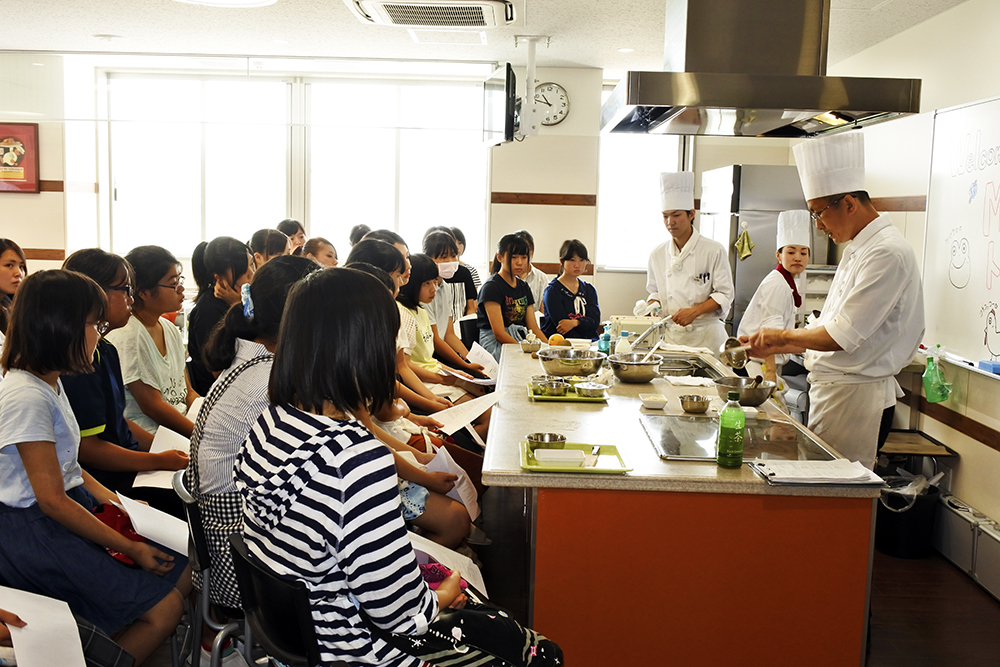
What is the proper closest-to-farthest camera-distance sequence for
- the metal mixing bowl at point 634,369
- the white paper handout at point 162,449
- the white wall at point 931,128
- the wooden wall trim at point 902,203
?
the white paper handout at point 162,449 → the metal mixing bowl at point 634,369 → the white wall at point 931,128 → the wooden wall trim at point 902,203

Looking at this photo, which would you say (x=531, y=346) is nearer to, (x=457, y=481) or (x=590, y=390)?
(x=590, y=390)

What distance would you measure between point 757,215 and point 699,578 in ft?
13.2

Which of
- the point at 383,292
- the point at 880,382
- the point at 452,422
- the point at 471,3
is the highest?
the point at 471,3

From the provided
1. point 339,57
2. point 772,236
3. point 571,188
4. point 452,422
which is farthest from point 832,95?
point 339,57

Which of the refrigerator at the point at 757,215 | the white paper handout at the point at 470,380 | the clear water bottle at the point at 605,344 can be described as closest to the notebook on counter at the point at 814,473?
the clear water bottle at the point at 605,344

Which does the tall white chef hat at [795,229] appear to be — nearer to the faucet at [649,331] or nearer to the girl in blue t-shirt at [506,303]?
the faucet at [649,331]

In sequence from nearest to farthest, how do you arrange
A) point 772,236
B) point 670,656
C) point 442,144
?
1. point 670,656
2. point 772,236
3. point 442,144

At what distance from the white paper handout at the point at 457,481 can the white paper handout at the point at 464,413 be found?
4.1 inches

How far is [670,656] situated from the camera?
1.91 meters

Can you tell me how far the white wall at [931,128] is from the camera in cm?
353

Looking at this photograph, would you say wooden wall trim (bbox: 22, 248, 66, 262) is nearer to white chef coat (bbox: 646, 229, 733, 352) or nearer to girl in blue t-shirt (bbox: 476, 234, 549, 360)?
girl in blue t-shirt (bbox: 476, 234, 549, 360)

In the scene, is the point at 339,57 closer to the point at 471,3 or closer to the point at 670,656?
the point at 471,3

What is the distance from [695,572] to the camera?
1.89m

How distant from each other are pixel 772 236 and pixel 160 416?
4232mm
